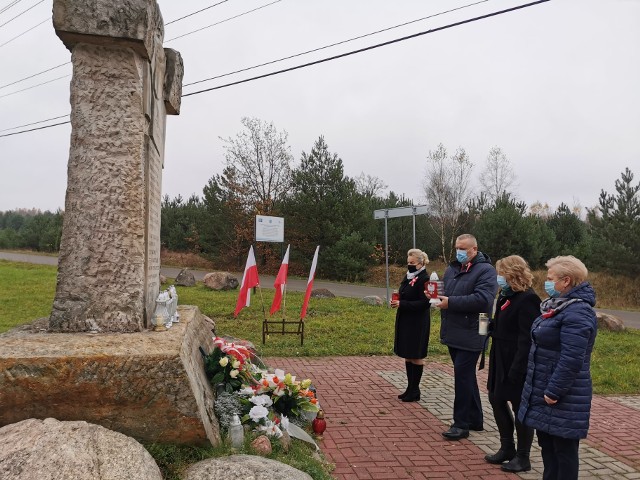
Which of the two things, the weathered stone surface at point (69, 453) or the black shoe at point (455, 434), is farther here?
the black shoe at point (455, 434)

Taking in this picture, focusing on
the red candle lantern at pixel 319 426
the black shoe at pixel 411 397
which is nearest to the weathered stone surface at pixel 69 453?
the red candle lantern at pixel 319 426

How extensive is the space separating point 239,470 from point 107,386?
36.4 inches

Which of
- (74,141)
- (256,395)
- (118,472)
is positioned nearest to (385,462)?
(256,395)

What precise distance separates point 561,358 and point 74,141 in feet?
12.0

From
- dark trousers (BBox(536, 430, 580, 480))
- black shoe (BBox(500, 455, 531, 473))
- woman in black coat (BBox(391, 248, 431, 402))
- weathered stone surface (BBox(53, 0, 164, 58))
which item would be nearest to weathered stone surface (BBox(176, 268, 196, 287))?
woman in black coat (BBox(391, 248, 431, 402))

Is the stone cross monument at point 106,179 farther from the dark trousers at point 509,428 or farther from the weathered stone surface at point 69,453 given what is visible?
the dark trousers at point 509,428

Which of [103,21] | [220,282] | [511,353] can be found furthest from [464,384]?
[220,282]

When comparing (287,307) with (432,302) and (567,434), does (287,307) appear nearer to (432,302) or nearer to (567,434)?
(432,302)

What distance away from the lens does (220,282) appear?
17547 mm

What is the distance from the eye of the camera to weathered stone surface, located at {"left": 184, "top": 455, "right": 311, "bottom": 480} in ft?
9.62

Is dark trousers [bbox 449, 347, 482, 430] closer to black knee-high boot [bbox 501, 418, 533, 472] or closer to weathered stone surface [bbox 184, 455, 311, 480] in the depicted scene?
black knee-high boot [bbox 501, 418, 533, 472]

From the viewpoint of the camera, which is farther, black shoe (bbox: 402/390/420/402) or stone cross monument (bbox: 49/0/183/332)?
black shoe (bbox: 402/390/420/402)

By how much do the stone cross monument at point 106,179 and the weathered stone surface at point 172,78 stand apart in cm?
99

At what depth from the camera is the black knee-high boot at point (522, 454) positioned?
4.21 meters
